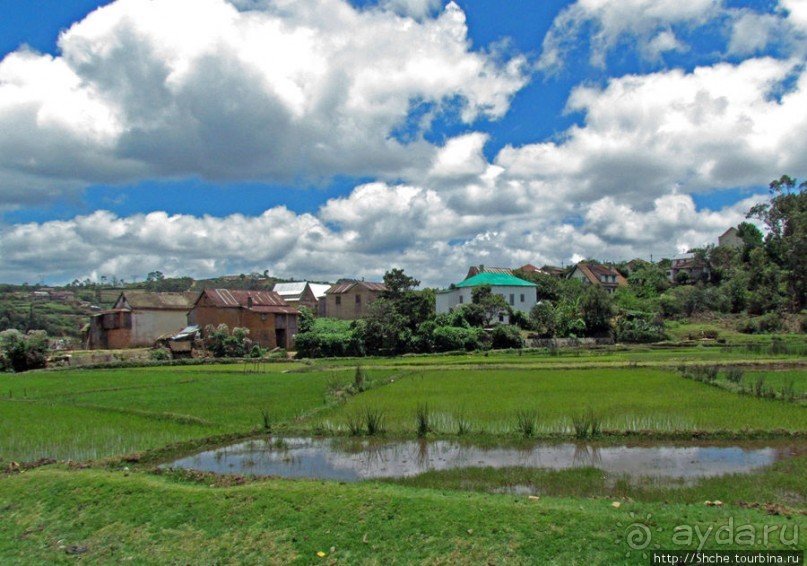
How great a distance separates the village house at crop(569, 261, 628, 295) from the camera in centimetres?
8775

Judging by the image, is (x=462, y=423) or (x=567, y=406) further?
(x=567, y=406)

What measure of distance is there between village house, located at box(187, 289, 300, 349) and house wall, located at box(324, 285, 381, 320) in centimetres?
1897

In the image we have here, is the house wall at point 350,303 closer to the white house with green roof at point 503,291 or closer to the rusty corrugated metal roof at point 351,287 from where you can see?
the rusty corrugated metal roof at point 351,287

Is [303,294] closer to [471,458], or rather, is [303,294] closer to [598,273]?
Result: [598,273]

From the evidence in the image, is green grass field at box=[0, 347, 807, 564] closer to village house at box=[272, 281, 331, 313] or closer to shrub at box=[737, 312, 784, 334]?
shrub at box=[737, 312, 784, 334]

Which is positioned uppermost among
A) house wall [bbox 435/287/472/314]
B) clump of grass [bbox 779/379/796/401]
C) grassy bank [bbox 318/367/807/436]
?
house wall [bbox 435/287/472/314]

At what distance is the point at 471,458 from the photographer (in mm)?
12773

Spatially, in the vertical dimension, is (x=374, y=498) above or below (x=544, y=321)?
below

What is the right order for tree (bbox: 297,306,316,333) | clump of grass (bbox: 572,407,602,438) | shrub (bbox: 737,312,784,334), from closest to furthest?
clump of grass (bbox: 572,407,602,438)
shrub (bbox: 737,312,784,334)
tree (bbox: 297,306,316,333)

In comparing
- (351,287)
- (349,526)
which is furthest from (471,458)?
(351,287)

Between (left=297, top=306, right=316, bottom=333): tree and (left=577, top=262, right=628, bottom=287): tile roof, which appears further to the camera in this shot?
(left=577, top=262, right=628, bottom=287): tile roof

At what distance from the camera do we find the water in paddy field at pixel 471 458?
11.7m

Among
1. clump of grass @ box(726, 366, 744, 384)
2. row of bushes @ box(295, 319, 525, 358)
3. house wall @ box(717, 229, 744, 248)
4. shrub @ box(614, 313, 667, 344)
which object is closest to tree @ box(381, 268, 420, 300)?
row of bushes @ box(295, 319, 525, 358)

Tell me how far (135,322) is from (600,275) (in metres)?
65.2
